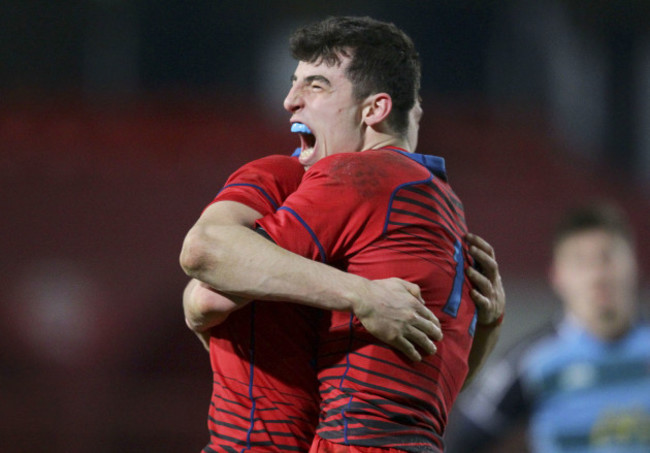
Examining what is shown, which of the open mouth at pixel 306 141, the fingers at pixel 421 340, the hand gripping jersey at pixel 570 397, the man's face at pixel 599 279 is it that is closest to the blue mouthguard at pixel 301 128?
the open mouth at pixel 306 141

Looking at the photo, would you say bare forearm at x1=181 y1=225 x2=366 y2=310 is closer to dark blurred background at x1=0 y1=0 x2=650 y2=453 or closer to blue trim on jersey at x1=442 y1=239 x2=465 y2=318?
blue trim on jersey at x1=442 y1=239 x2=465 y2=318

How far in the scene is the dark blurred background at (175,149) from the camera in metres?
7.83

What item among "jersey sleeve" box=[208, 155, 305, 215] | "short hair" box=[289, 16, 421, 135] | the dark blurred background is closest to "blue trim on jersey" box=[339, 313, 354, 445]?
"jersey sleeve" box=[208, 155, 305, 215]

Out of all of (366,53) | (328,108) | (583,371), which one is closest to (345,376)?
(328,108)

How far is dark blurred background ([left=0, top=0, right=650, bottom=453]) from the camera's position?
7.83 m

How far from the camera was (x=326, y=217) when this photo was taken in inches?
86.4

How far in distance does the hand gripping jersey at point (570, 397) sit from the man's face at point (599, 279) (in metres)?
0.09

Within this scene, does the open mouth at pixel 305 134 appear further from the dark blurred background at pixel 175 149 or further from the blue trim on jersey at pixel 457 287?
the dark blurred background at pixel 175 149

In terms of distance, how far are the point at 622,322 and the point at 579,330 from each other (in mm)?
214

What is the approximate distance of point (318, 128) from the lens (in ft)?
8.18

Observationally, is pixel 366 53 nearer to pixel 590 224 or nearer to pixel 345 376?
pixel 345 376

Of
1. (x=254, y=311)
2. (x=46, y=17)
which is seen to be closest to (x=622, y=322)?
(x=254, y=311)

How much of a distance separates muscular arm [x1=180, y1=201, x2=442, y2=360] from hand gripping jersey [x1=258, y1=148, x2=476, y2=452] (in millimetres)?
65

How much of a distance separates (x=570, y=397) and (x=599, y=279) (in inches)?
23.8
